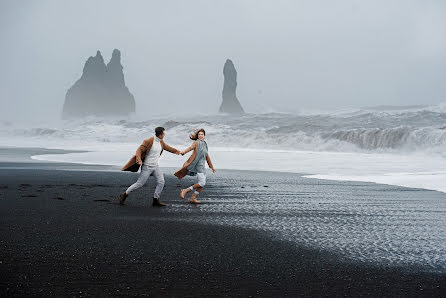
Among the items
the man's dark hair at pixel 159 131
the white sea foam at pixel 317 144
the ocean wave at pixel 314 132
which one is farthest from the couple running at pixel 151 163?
the ocean wave at pixel 314 132

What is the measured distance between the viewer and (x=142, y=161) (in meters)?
10.6

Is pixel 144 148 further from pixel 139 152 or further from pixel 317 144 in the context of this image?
pixel 317 144

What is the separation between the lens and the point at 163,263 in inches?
207

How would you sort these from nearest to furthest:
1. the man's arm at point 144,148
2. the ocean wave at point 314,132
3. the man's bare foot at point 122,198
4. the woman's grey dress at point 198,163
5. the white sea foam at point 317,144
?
the man's bare foot at point 122,198 < the man's arm at point 144,148 < the woman's grey dress at point 198,163 < the white sea foam at point 317,144 < the ocean wave at point 314,132

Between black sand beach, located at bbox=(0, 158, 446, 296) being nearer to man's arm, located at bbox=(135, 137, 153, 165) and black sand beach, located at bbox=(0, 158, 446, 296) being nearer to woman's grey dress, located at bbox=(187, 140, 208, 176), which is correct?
man's arm, located at bbox=(135, 137, 153, 165)

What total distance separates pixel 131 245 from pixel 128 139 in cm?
6630

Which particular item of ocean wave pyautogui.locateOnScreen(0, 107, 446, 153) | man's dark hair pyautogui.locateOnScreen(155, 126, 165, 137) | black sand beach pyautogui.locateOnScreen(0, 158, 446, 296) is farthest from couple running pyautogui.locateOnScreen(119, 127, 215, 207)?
ocean wave pyautogui.locateOnScreen(0, 107, 446, 153)

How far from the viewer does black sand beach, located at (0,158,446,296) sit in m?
4.35

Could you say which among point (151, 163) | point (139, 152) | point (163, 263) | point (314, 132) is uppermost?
point (314, 132)

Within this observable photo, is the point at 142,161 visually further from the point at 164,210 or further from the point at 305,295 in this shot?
the point at 305,295

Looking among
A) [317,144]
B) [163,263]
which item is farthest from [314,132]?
[163,263]

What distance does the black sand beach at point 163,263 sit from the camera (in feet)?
14.3

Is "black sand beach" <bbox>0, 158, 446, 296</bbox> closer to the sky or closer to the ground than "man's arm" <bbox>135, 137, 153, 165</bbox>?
closer to the ground

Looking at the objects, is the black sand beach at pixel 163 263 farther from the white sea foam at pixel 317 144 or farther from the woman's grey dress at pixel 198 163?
the white sea foam at pixel 317 144
